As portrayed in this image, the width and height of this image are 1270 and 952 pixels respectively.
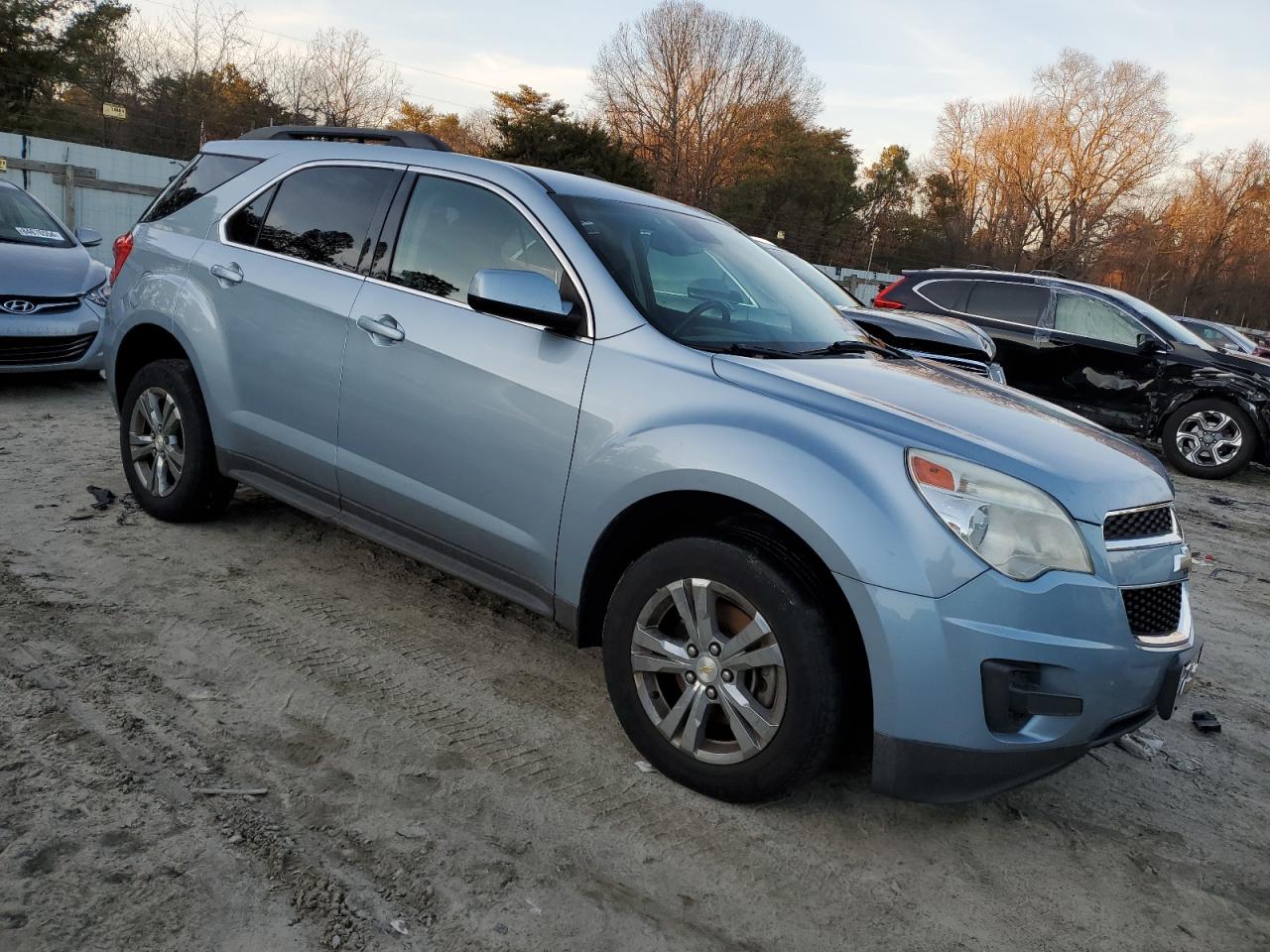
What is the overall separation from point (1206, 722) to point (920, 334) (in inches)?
188

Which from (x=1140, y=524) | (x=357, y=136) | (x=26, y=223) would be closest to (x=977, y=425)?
(x=1140, y=524)

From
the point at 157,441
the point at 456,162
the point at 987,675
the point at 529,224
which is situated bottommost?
the point at 157,441

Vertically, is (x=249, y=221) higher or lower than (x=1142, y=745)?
higher

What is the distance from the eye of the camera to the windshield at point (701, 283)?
317cm

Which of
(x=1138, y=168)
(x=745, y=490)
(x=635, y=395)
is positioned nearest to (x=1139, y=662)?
(x=745, y=490)

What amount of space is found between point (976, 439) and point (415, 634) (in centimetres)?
226

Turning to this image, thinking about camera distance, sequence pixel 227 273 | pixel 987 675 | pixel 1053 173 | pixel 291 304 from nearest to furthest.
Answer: pixel 987 675 < pixel 291 304 < pixel 227 273 < pixel 1053 173

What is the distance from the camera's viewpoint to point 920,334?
7.97m

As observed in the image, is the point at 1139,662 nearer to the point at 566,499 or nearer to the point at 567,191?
the point at 566,499

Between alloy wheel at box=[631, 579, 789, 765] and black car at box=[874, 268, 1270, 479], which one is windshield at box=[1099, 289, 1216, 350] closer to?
black car at box=[874, 268, 1270, 479]

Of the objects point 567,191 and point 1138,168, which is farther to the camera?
point 1138,168

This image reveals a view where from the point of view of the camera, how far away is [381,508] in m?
3.60

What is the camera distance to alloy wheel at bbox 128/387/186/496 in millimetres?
4465

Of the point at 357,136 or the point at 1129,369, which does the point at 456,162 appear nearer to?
the point at 357,136
